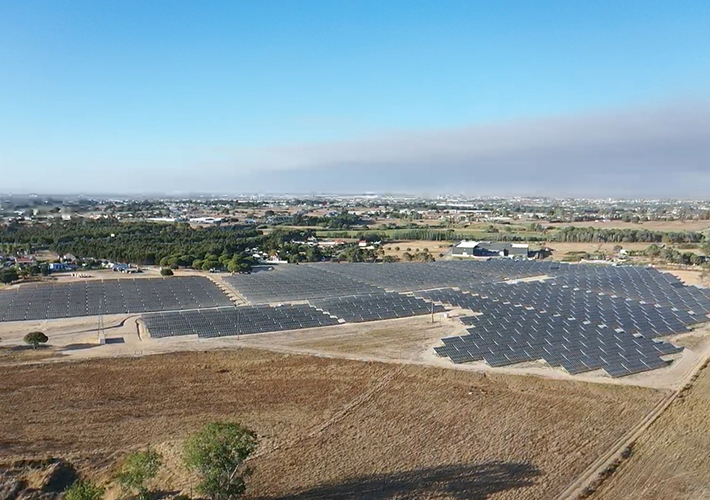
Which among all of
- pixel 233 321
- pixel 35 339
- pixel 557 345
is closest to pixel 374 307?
pixel 233 321

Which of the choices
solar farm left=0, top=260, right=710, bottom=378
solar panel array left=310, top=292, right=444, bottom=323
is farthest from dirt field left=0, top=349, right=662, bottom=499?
solar panel array left=310, top=292, right=444, bottom=323

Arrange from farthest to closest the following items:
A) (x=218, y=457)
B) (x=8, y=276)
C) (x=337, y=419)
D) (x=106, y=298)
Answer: (x=8, y=276) → (x=106, y=298) → (x=337, y=419) → (x=218, y=457)

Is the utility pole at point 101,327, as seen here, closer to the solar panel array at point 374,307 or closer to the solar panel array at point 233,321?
the solar panel array at point 233,321

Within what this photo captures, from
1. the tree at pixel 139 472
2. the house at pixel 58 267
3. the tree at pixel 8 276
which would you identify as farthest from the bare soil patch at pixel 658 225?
the tree at pixel 139 472

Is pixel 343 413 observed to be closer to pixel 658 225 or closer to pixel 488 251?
pixel 488 251

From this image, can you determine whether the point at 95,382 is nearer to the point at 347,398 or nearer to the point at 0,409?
the point at 0,409

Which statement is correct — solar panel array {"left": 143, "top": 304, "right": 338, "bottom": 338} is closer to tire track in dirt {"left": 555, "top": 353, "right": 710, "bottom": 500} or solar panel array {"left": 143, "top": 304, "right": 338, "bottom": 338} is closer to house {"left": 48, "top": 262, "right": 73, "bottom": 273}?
tire track in dirt {"left": 555, "top": 353, "right": 710, "bottom": 500}

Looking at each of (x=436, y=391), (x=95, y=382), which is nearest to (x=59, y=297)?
(x=95, y=382)
